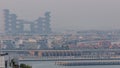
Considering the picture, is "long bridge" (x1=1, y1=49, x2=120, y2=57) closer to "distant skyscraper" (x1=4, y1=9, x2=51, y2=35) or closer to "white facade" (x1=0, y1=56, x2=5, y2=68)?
"distant skyscraper" (x1=4, y1=9, x2=51, y2=35)

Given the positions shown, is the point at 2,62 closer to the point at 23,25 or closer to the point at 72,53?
the point at 72,53

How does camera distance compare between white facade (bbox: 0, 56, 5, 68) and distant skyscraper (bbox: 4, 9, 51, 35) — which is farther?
distant skyscraper (bbox: 4, 9, 51, 35)

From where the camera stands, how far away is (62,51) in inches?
1613

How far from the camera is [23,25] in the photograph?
60906mm

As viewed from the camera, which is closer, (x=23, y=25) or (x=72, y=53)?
(x=72, y=53)

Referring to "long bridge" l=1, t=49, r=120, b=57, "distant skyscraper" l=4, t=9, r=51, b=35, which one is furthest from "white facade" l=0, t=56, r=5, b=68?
"distant skyscraper" l=4, t=9, r=51, b=35

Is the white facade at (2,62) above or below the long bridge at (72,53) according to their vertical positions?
above

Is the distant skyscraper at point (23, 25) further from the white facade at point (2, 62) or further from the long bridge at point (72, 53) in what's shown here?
the white facade at point (2, 62)

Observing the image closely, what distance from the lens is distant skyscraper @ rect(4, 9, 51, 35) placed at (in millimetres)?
59281

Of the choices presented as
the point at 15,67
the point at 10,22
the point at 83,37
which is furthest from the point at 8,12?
the point at 15,67

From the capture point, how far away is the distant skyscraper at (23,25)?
2334 inches

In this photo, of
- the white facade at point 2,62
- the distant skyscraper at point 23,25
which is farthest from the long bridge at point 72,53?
the white facade at point 2,62

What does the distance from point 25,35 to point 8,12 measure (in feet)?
16.5

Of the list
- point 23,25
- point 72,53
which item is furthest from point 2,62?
point 23,25
